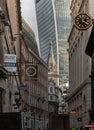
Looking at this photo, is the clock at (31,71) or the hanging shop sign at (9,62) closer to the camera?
the hanging shop sign at (9,62)

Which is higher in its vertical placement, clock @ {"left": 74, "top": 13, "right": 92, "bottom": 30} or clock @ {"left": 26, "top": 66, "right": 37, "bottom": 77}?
clock @ {"left": 74, "top": 13, "right": 92, "bottom": 30}

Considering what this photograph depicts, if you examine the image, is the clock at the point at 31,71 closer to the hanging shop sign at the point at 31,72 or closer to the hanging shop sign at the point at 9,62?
the hanging shop sign at the point at 31,72

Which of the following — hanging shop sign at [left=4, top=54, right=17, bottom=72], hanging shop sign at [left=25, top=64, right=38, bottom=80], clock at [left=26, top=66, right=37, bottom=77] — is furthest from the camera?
clock at [left=26, top=66, right=37, bottom=77]

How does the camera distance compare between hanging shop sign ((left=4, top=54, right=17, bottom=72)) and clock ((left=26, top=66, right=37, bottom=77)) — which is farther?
clock ((left=26, top=66, right=37, bottom=77))

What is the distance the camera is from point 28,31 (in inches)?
5605

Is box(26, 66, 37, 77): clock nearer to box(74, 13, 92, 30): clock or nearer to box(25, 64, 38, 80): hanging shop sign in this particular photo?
box(25, 64, 38, 80): hanging shop sign

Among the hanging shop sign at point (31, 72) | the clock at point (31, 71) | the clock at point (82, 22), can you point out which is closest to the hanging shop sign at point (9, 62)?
the hanging shop sign at point (31, 72)

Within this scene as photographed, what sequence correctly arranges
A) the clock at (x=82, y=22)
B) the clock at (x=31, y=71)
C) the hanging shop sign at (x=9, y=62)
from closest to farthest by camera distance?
the clock at (x=82, y=22), the hanging shop sign at (x=9, y=62), the clock at (x=31, y=71)

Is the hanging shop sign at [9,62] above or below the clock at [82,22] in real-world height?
below

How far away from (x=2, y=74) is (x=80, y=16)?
14950 millimetres

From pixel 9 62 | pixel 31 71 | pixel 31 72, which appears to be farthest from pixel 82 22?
pixel 31 72

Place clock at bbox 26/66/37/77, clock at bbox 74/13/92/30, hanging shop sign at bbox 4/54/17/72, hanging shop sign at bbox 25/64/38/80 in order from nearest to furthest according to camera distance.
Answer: clock at bbox 74/13/92/30, hanging shop sign at bbox 4/54/17/72, hanging shop sign at bbox 25/64/38/80, clock at bbox 26/66/37/77

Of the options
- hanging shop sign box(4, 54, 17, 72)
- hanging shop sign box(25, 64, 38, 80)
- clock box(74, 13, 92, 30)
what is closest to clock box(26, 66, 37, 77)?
hanging shop sign box(25, 64, 38, 80)

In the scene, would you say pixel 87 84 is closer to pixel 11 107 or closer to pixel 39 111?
pixel 11 107
